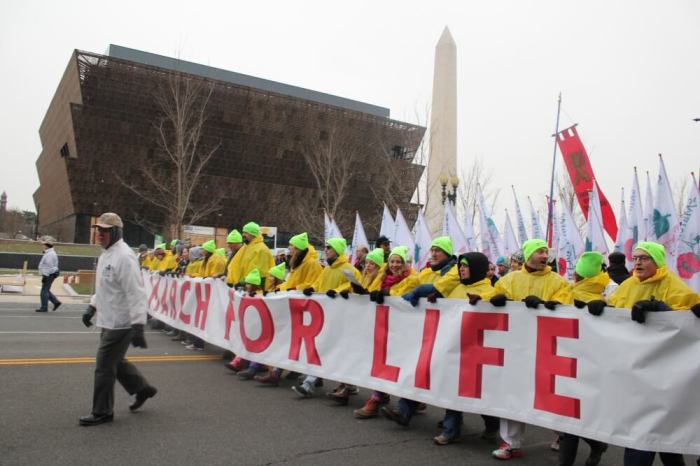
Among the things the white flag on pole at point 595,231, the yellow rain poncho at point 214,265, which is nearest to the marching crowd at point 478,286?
the yellow rain poncho at point 214,265

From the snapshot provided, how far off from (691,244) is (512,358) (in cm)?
518

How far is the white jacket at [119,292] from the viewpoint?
580 cm

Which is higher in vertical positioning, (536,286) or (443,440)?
(536,286)

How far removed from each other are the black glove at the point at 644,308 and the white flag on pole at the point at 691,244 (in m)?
5.19

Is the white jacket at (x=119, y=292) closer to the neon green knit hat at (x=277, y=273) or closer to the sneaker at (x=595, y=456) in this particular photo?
the neon green knit hat at (x=277, y=273)

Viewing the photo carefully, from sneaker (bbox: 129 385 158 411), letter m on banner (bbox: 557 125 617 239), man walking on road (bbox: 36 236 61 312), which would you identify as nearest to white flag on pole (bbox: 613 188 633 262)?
letter m on banner (bbox: 557 125 617 239)

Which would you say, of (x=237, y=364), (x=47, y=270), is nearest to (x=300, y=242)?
(x=237, y=364)

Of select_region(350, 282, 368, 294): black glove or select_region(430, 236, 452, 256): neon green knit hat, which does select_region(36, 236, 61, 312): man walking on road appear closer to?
select_region(350, 282, 368, 294): black glove

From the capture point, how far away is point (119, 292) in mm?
5859

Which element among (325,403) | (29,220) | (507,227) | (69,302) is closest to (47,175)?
(29,220)

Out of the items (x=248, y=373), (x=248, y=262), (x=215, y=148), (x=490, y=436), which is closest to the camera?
(x=490, y=436)

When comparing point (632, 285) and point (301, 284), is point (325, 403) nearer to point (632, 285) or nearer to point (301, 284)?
point (301, 284)

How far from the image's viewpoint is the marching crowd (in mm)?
4766

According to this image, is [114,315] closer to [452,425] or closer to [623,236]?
[452,425]
